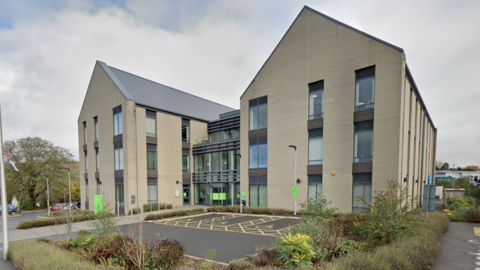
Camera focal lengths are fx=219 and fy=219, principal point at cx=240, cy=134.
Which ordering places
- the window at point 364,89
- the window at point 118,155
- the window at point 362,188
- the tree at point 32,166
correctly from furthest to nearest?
the tree at point 32,166
the window at point 118,155
the window at point 364,89
the window at point 362,188

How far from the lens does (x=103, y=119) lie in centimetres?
2786

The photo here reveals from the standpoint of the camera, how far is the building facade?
52.8 feet

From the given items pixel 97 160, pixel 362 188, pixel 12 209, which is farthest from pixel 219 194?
pixel 12 209

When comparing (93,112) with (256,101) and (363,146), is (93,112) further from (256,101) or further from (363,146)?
(363,146)

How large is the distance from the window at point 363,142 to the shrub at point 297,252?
12405 millimetres

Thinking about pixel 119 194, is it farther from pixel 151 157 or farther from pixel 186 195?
pixel 186 195

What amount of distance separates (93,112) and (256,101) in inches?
888

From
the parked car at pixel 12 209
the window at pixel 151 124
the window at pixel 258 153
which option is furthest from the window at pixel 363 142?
the parked car at pixel 12 209

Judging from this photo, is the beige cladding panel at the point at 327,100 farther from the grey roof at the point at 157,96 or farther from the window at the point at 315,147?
the grey roof at the point at 157,96

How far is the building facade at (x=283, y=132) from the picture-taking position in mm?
16094

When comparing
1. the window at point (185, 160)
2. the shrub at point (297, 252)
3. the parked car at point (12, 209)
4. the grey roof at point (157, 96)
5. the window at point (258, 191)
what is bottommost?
the parked car at point (12, 209)

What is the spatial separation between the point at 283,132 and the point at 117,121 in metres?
19.4

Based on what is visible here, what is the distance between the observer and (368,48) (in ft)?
53.8

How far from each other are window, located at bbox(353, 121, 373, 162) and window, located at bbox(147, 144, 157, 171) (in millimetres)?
21622
